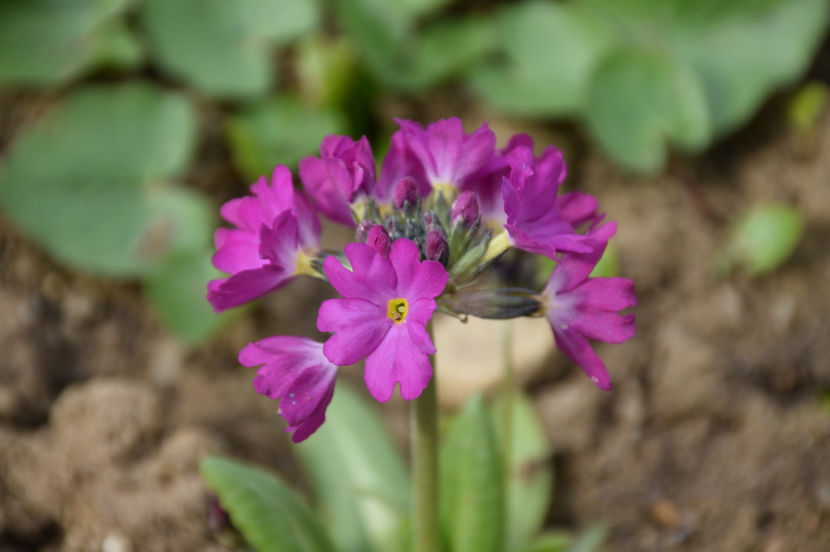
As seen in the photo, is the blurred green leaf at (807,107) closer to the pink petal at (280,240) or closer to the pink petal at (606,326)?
the pink petal at (606,326)

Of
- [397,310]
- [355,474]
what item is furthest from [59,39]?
[397,310]

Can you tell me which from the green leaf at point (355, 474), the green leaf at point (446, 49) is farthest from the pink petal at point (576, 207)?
the green leaf at point (446, 49)

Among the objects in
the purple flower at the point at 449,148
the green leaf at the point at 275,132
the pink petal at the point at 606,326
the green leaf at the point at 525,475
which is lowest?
the green leaf at the point at 525,475

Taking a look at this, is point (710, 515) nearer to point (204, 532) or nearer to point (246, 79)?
point (204, 532)

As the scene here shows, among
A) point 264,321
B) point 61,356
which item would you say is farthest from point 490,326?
point 61,356

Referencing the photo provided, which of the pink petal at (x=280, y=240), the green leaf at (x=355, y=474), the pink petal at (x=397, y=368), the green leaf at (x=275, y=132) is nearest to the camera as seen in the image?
the pink petal at (x=397, y=368)

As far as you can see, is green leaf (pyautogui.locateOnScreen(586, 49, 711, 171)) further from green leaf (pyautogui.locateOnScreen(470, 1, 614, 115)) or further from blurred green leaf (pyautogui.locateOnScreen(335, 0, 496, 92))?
blurred green leaf (pyautogui.locateOnScreen(335, 0, 496, 92))

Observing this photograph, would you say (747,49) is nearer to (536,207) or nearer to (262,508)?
(536,207)
